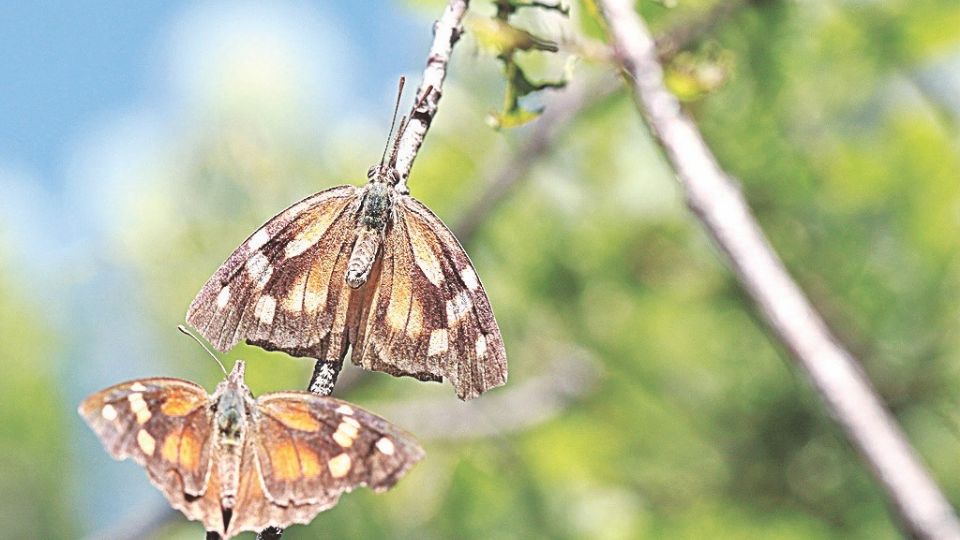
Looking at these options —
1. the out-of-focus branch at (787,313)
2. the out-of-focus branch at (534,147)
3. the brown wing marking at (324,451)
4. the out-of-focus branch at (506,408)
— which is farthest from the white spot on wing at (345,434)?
the out-of-focus branch at (506,408)

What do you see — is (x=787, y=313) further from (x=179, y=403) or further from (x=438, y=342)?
(x=179, y=403)

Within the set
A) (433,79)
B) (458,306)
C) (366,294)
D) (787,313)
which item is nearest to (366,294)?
(366,294)

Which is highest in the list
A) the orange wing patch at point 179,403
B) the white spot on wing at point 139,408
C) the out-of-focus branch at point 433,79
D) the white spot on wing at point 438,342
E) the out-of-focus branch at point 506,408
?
the out-of-focus branch at point 506,408

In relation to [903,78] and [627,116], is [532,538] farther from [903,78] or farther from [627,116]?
[903,78]

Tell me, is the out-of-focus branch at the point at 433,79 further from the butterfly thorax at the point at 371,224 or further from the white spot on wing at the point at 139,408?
the white spot on wing at the point at 139,408

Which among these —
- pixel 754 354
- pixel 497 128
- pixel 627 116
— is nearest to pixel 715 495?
pixel 754 354

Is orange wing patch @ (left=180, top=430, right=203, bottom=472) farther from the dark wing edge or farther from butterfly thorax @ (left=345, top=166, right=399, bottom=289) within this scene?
butterfly thorax @ (left=345, top=166, right=399, bottom=289)

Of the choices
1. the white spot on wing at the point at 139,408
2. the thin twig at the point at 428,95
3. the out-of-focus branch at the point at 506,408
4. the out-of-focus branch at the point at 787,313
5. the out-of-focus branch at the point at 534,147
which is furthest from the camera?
the out-of-focus branch at the point at 506,408
